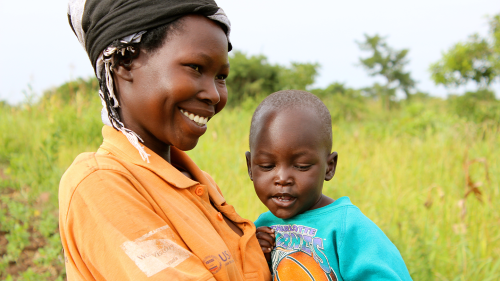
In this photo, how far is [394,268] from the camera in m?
1.48

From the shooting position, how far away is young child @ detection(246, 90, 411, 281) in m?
1.53

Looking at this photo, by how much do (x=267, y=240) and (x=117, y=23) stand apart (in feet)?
3.69

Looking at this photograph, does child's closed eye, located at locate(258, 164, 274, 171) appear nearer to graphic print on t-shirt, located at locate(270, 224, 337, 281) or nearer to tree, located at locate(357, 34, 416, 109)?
graphic print on t-shirt, located at locate(270, 224, 337, 281)

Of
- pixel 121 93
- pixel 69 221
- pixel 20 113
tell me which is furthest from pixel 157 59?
pixel 20 113

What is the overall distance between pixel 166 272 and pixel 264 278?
62 cm

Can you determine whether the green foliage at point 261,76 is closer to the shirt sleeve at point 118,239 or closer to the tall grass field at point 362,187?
the tall grass field at point 362,187

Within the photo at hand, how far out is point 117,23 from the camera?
134cm

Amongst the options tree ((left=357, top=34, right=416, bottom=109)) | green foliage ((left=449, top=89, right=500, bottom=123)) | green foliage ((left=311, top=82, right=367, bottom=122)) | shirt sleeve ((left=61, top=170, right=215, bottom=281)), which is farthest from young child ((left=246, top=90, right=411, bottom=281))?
tree ((left=357, top=34, right=416, bottom=109))

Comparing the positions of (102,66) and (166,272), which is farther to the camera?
(102,66)

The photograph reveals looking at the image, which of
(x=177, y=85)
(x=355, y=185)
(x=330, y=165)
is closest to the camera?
(x=177, y=85)

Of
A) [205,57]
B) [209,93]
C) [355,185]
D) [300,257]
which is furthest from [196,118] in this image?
[355,185]

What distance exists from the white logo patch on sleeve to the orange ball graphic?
65 cm

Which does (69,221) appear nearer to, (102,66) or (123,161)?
(123,161)

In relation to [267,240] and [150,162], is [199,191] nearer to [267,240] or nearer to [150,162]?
[150,162]
